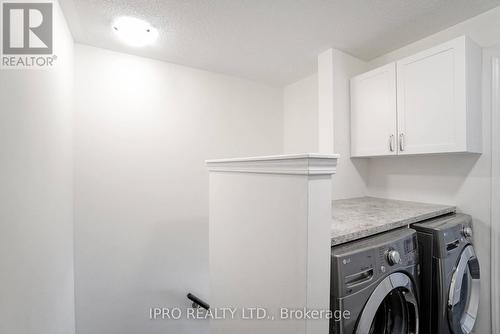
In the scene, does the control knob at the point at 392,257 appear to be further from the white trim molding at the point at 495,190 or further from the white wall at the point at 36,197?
the white wall at the point at 36,197

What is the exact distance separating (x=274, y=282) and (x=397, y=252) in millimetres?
591

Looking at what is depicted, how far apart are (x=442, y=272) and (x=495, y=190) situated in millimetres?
757

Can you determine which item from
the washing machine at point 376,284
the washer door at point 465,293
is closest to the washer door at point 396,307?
the washing machine at point 376,284

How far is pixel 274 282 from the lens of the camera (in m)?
0.86

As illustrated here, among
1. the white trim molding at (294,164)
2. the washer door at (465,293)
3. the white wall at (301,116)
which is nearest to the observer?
the white trim molding at (294,164)

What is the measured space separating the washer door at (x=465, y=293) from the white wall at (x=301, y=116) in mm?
1499

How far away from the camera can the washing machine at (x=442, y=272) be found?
1138mm

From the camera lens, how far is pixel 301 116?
2.63 meters

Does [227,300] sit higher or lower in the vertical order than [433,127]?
lower

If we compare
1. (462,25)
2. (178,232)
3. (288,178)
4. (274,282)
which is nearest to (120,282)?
(178,232)

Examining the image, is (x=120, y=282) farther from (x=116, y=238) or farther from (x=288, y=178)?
(x=288, y=178)

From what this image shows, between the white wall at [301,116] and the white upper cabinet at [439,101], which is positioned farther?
the white wall at [301,116]

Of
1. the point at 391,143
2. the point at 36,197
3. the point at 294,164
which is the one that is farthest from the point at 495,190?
the point at 36,197

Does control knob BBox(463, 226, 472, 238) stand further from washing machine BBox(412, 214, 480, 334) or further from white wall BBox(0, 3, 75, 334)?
white wall BBox(0, 3, 75, 334)
